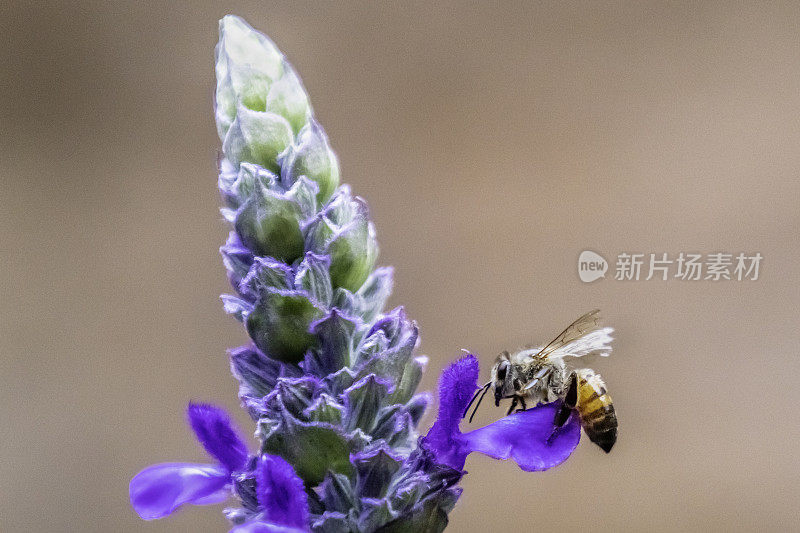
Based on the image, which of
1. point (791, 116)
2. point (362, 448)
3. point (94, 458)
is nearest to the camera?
point (362, 448)

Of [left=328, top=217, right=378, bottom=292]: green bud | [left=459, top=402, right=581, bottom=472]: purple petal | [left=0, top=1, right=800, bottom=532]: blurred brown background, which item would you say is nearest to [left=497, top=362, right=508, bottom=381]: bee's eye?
[left=459, top=402, right=581, bottom=472]: purple petal

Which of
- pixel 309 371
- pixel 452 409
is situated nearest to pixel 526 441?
pixel 452 409

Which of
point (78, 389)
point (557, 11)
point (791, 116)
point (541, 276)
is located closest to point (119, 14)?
point (78, 389)

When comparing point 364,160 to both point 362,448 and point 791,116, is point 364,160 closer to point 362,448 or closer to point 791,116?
point 791,116

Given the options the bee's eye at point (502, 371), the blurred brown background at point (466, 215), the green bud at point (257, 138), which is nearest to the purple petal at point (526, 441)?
the bee's eye at point (502, 371)

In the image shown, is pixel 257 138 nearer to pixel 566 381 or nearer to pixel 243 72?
pixel 243 72

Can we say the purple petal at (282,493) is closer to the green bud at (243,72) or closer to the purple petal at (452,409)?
the purple petal at (452,409)
